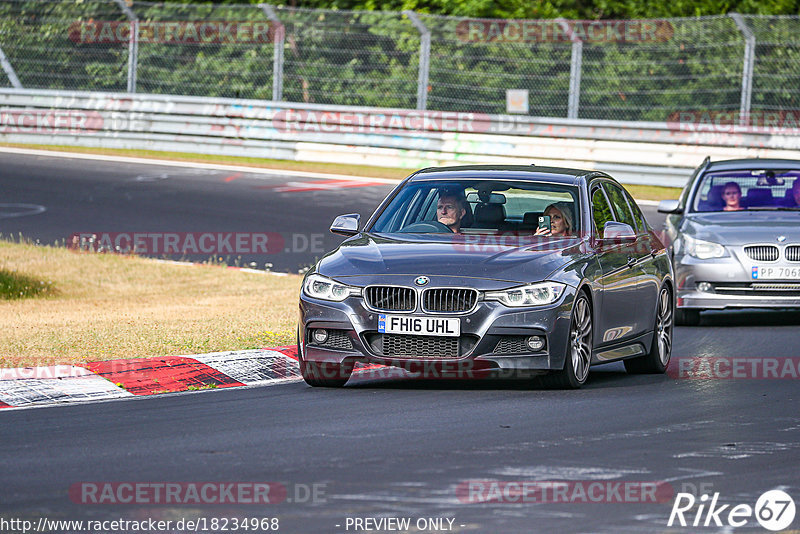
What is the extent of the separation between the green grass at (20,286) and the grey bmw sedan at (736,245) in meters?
6.79

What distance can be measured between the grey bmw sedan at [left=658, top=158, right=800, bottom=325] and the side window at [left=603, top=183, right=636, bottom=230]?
3009 mm

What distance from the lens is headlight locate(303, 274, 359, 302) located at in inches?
380

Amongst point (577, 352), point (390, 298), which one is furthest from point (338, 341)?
point (577, 352)

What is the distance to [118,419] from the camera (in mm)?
8586

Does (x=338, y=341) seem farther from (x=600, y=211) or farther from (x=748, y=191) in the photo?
(x=748, y=191)

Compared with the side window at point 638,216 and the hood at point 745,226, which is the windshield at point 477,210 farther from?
the hood at point 745,226

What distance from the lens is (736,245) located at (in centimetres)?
1471

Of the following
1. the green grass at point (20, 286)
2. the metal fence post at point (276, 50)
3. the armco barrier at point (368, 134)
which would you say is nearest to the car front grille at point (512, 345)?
the green grass at point (20, 286)

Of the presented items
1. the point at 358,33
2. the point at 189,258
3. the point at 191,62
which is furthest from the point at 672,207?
the point at 191,62

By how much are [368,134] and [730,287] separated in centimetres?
1504

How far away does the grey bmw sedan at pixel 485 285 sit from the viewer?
946 centimetres

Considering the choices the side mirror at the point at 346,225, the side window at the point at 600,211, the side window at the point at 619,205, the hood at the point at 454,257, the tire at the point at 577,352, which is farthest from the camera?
the side window at the point at 619,205

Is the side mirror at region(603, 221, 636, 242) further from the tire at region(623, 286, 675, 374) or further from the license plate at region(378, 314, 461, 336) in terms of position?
the license plate at region(378, 314, 461, 336)

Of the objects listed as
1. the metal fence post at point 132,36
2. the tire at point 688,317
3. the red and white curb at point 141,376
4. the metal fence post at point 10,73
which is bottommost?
the tire at point 688,317
